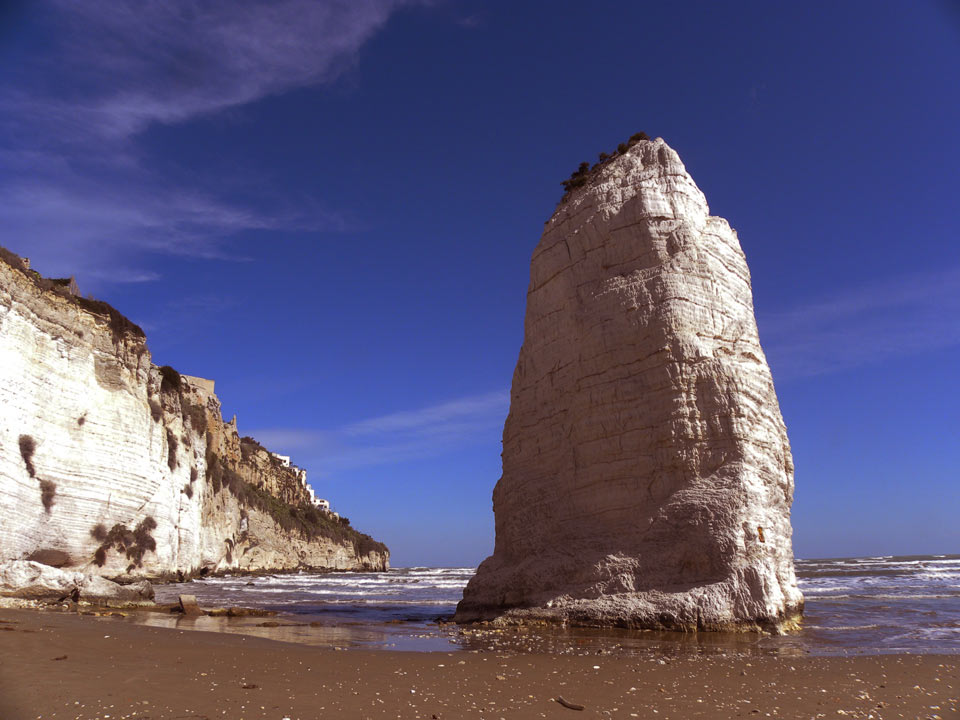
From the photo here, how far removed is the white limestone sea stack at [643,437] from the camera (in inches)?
374

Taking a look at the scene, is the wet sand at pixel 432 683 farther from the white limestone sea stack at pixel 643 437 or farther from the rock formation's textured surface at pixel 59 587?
the rock formation's textured surface at pixel 59 587

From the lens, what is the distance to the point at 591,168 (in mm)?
13820

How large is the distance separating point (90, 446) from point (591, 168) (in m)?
18.7

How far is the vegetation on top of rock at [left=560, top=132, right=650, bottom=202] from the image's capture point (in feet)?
44.3

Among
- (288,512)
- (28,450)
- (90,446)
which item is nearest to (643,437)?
(28,450)

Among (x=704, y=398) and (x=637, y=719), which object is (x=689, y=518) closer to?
(x=704, y=398)

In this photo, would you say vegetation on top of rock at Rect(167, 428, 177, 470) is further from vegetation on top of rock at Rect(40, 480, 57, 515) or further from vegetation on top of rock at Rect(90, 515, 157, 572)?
vegetation on top of rock at Rect(40, 480, 57, 515)

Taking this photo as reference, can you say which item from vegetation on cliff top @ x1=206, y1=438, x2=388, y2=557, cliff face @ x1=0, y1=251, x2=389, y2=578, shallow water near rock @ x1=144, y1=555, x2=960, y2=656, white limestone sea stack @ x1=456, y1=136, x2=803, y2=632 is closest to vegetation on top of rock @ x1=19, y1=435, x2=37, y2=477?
cliff face @ x1=0, y1=251, x2=389, y2=578

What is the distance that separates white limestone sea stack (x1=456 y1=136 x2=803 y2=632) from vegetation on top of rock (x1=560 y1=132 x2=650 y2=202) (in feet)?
0.91

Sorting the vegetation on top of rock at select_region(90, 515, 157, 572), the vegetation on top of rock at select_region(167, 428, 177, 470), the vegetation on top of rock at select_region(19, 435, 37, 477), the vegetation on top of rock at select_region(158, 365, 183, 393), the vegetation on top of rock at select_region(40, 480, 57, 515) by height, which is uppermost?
the vegetation on top of rock at select_region(158, 365, 183, 393)

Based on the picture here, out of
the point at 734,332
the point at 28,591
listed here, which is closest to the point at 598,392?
the point at 734,332

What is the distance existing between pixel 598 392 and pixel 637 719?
23.8ft

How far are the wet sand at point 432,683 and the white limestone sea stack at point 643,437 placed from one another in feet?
8.09

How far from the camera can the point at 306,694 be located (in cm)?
496
